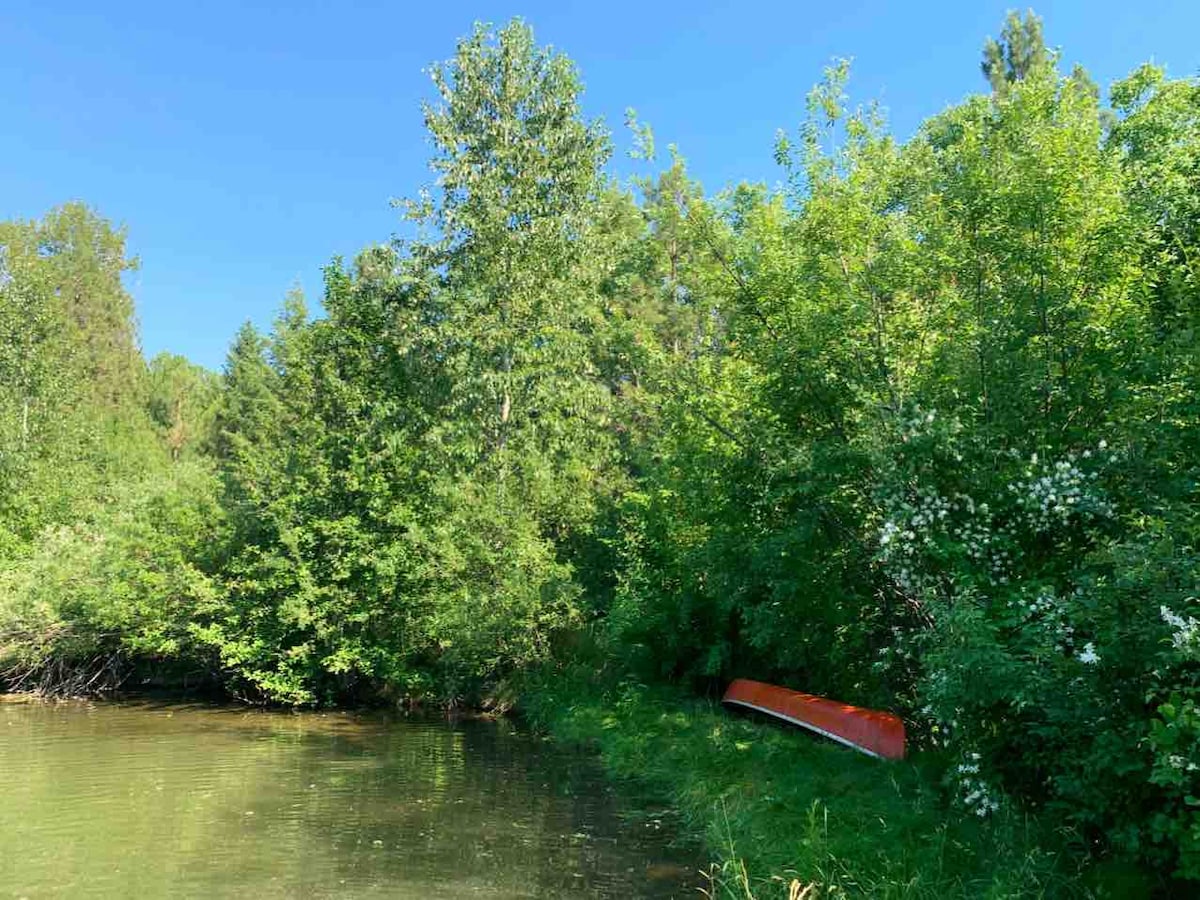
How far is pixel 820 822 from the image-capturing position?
25.6ft

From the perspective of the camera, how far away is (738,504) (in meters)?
10.3

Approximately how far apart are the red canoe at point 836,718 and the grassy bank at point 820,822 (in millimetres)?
186

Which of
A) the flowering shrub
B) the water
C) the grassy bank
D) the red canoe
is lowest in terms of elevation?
the water

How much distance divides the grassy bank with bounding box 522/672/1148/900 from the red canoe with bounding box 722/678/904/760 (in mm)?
186

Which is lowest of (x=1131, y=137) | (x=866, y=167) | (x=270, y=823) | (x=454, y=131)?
(x=270, y=823)

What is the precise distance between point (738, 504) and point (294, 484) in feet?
42.7

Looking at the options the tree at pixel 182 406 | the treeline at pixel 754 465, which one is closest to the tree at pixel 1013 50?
the treeline at pixel 754 465

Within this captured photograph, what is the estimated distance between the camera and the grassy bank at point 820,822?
18.9 ft

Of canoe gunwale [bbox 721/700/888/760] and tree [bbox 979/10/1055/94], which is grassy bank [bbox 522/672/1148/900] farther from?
tree [bbox 979/10/1055/94]

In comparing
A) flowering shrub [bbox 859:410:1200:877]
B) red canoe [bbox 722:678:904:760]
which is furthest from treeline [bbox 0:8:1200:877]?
red canoe [bbox 722:678:904:760]

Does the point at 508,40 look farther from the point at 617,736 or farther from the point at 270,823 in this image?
the point at 270,823

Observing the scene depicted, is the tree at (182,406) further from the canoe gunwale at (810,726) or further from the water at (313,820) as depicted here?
the canoe gunwale at (810,726)

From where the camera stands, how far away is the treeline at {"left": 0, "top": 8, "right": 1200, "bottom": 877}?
611cm

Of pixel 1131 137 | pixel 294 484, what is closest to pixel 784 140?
pixel 1131 137
